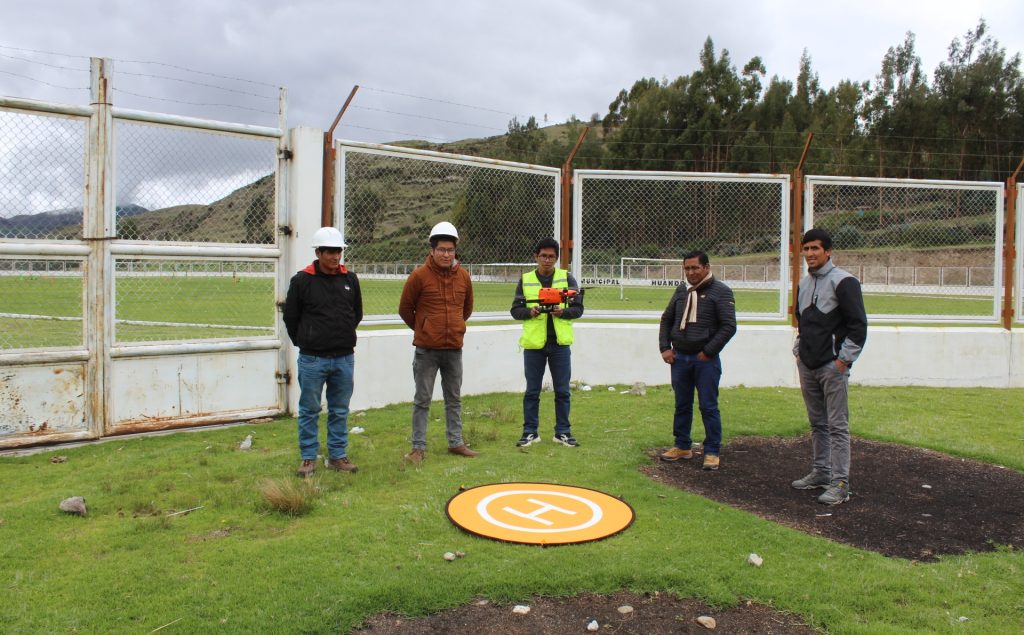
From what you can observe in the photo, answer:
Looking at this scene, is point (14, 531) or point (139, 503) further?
point (139, 503)

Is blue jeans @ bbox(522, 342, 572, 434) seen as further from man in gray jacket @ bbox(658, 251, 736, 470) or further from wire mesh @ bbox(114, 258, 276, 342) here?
wire mesh @ bbox(114, 258, 276, 342)

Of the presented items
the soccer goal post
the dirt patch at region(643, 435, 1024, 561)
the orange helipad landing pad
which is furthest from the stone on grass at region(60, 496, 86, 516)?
the soccer goal post

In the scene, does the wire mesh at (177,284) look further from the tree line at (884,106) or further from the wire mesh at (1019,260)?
the tree line at (884,106)

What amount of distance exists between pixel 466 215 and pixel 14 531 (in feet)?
18.4

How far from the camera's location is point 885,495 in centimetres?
544

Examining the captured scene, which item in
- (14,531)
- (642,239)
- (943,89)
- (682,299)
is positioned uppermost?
(943,89)

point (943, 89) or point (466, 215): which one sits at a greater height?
point (943, 89)

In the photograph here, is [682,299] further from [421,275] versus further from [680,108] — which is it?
[680,108]

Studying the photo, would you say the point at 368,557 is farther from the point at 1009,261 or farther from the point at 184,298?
the point at 1009,261

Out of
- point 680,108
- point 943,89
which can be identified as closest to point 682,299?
point 680,108

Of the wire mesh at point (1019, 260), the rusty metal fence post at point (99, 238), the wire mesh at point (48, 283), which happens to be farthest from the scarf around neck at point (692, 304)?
the wire mesh at point (1019, 260)

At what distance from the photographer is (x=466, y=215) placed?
883cm

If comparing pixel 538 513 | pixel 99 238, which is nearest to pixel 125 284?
pixel 99 238

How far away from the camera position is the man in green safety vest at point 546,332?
6.74 meters
